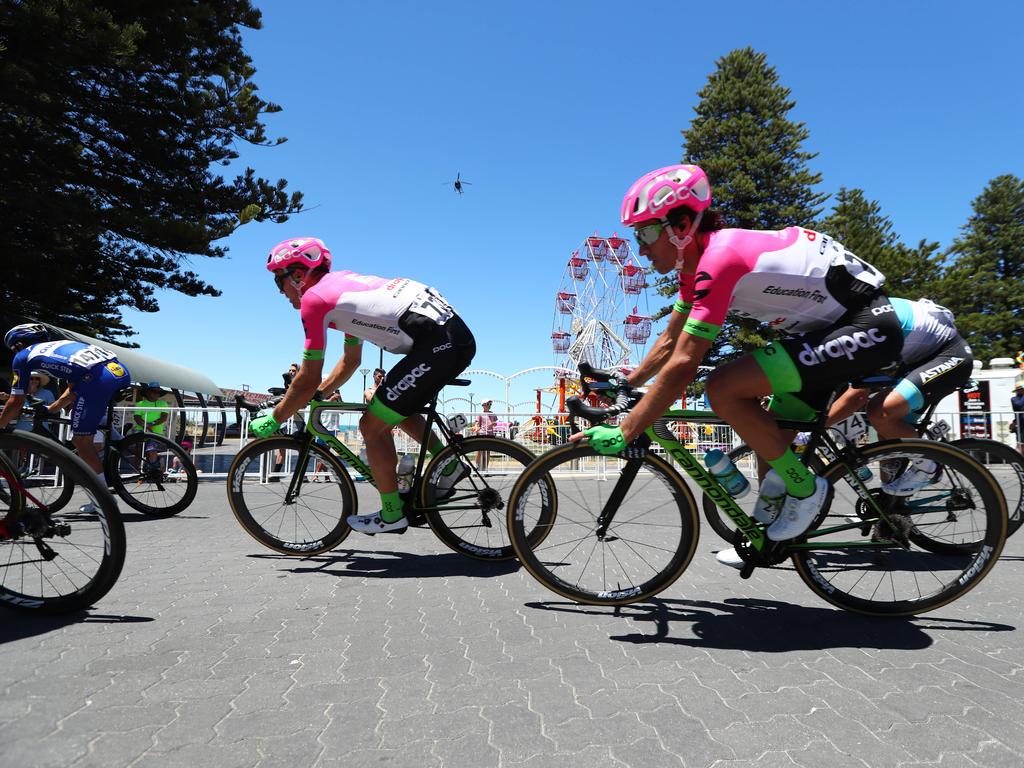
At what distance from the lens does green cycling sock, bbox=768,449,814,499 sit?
2781mm

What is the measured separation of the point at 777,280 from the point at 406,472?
267 cm

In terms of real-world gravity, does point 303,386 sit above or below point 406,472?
above

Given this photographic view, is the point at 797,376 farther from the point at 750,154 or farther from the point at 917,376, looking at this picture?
the point at 750,154

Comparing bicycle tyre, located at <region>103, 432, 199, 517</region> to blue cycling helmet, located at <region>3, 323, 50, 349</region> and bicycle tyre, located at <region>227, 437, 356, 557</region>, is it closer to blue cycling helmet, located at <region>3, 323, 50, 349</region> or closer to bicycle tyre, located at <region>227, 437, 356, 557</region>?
blue cycling helmet, located at <region>3, 323, 50, 349</region>

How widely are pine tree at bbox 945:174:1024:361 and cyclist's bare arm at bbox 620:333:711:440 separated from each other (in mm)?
40216

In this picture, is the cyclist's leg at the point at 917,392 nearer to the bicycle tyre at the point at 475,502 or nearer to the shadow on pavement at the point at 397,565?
the bicycle tyre at the point at 475,502

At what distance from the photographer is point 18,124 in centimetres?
1452

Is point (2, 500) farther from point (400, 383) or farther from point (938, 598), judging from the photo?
point (938, 598)

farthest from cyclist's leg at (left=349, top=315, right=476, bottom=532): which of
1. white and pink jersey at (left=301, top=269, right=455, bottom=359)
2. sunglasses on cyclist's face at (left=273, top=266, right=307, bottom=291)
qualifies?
sunglasses on cyclist's face at (left=273, top=266, right=307, bottom=291)

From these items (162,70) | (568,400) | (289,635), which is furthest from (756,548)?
(162,70)

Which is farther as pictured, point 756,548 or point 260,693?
point 756,548

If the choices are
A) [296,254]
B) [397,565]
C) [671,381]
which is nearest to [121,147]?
[296,254]

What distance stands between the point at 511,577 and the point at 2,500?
108 inches

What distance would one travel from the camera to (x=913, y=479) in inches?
116
